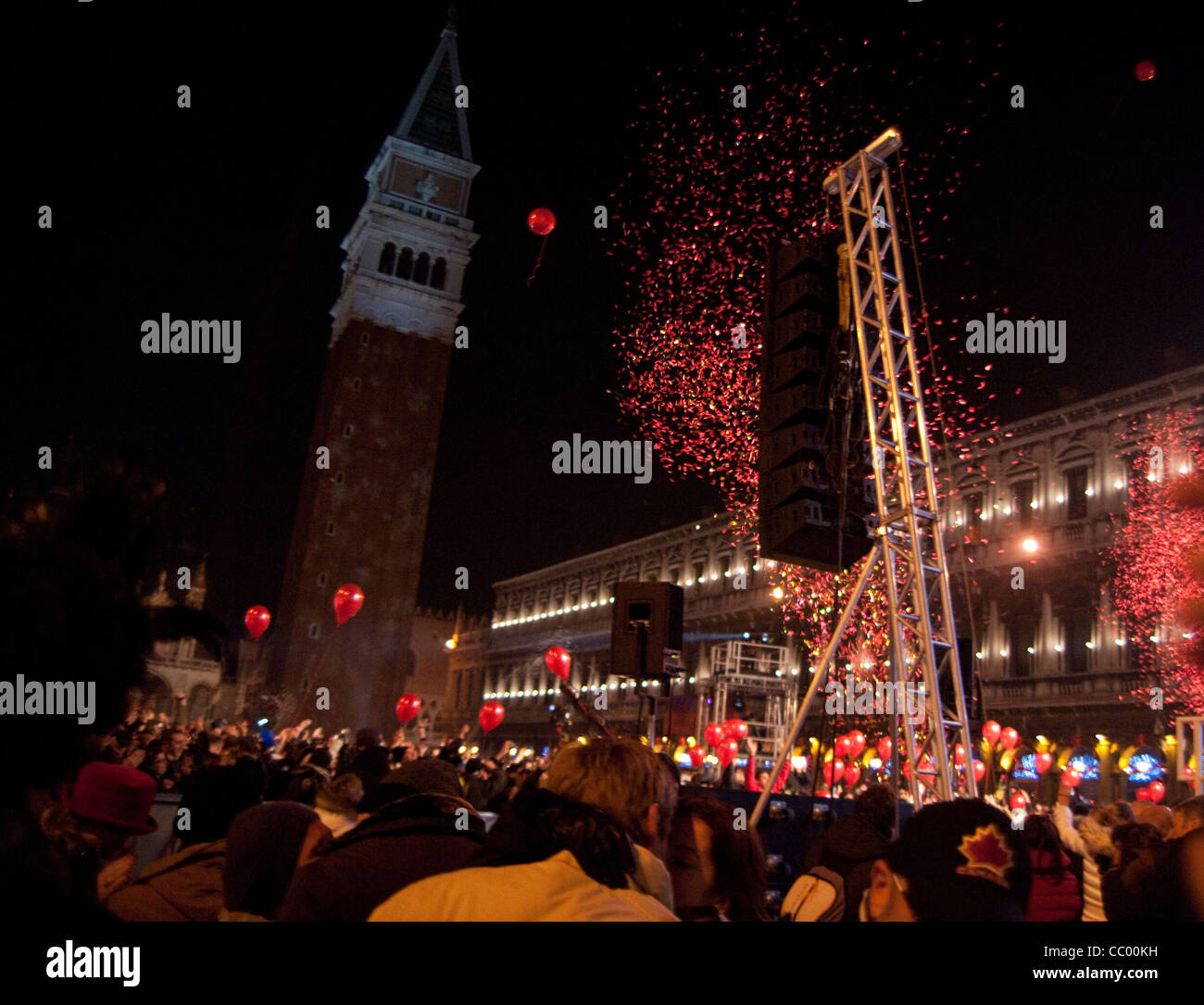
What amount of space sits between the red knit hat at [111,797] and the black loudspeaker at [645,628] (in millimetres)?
4909

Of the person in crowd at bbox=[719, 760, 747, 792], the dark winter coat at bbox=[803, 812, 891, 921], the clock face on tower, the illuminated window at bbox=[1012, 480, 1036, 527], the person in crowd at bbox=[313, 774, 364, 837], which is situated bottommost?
the person in crowd at bbox=[719, 760, 747, 792]

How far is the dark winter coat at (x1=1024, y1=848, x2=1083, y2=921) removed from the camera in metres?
4.62

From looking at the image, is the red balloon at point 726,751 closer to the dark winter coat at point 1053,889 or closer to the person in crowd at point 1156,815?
the person in crowd at point 1156,815

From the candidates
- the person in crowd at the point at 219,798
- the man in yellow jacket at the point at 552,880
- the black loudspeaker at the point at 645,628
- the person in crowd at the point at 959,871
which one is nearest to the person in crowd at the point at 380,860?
the man in yellow jacket at the point at 552,880

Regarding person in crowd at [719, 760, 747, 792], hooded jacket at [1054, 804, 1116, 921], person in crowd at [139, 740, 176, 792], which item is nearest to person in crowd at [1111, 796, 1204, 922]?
hooded jacket at [1054, 804, 1116, 921]

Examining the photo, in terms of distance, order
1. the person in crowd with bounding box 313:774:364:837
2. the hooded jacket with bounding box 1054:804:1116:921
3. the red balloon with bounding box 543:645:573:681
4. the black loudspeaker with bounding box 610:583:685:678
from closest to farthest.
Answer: the person in crowd with bounding box 313:774:364:837 → the hooded jacket with bounding box 1054:804:1116:921 → the black loudspeaker with bounding box 610:583:685:678 → the red balloon with bounding box 543:645:573:681

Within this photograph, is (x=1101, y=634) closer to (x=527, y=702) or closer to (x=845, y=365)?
(x=845, y=365)

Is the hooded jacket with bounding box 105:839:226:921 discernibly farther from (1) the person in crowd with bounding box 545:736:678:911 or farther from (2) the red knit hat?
(1) the person in crowd with bounding box 545:736:678:911

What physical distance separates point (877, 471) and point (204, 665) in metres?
62.7

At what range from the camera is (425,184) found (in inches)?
1754

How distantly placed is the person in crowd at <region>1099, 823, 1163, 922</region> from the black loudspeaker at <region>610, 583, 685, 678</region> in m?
3.90

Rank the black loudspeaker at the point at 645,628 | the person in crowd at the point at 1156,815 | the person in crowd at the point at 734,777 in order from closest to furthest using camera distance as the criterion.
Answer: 1. the person in crowd at the point at 1156,815
2. the black loudspeaker at the point at 645,628
3. the person in crowd at the point at 734,777

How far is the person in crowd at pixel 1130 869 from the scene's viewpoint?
14.3 ft

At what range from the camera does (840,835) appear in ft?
13.9
